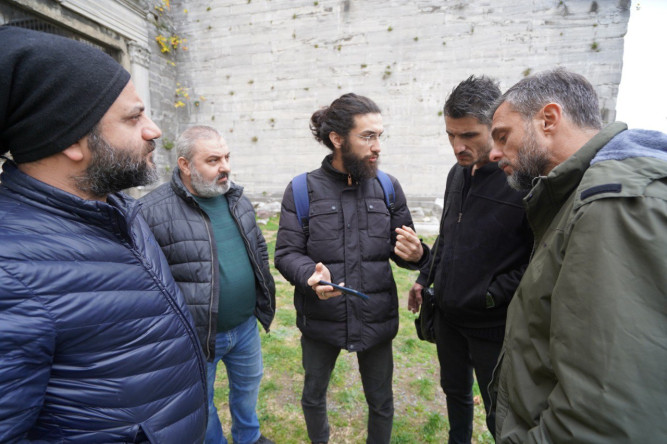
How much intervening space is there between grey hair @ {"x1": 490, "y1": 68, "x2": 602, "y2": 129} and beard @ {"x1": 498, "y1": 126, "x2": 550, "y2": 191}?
0.32ft

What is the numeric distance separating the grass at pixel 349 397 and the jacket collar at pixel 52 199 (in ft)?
7.26

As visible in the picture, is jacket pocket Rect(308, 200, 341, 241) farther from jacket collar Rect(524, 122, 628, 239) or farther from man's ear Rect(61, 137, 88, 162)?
man's ear Rect(61, 137, 88, 162)

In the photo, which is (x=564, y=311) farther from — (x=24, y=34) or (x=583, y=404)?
(x=24, y=34)

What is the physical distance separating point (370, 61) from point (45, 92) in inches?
338

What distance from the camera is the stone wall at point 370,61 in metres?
7.41

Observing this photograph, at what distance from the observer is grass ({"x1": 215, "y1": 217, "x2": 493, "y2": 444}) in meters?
2.59

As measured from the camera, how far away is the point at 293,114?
30.4ft

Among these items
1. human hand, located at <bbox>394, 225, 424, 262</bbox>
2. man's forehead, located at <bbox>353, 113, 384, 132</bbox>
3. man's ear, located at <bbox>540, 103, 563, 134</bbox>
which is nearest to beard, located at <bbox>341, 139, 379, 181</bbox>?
man's forehead, located at <bbox>353, 113, 384, 132</bbox>

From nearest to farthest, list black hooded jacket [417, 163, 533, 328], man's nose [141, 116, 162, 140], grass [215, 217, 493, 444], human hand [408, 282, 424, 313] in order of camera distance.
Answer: man's nose [141, 116, 162, 140], black hooded jacket [417, 163, 533, 328], human hand [408, 282, 424, 313], grass [215, 217, 493, 444]

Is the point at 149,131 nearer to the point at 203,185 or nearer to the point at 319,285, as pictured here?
the point at 203,185

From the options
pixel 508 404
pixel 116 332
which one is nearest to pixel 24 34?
pixel 116 332

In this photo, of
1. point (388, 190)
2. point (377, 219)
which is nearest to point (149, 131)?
point (377, 219)

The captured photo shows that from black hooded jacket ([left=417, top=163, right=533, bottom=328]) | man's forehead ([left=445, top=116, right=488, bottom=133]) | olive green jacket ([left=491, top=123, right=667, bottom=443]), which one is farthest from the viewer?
man's forehead ([left=445, top=116, right=488, bottom=133])

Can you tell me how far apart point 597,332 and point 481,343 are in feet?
3.69
